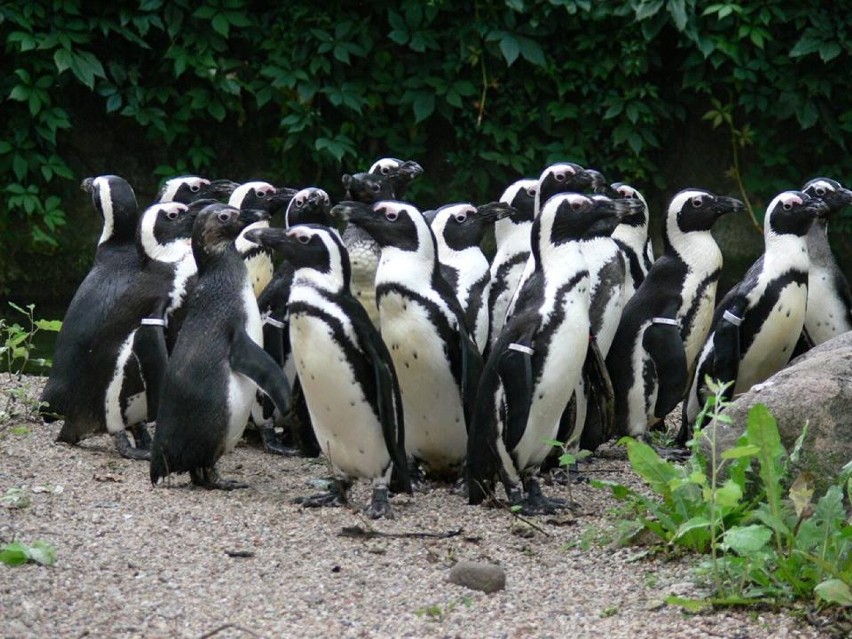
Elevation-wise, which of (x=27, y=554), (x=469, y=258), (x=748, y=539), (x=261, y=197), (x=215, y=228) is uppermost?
(x=261, y=197)

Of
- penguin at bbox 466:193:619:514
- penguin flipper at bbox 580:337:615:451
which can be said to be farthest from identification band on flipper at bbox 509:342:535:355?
penguin flipper at bbox 580:337:615:451

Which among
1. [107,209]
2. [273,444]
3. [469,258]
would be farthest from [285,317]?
[107,209]

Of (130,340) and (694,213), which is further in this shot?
(694,213)

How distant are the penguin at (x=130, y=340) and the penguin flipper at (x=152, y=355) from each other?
151 millimetres

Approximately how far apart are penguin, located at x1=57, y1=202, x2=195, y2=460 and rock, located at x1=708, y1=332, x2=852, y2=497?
2496mm

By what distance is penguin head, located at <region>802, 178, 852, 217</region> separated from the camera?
688 cm

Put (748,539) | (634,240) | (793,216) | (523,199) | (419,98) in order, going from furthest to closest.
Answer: (419,98)
(634,240)
(523,199)
(793,216)
(748,539)

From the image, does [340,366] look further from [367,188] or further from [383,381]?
[367,188]

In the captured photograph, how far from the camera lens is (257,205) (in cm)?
661

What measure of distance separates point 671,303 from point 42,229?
5.83m

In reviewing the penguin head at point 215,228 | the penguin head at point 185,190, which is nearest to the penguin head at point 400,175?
the penguin head at point 185,190

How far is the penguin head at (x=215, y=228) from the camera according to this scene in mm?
5375

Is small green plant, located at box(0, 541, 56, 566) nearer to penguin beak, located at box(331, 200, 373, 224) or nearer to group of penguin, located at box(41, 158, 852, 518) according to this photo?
group of penguin, located at box(41, 158, 852, 518)

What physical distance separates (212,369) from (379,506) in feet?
2.69
